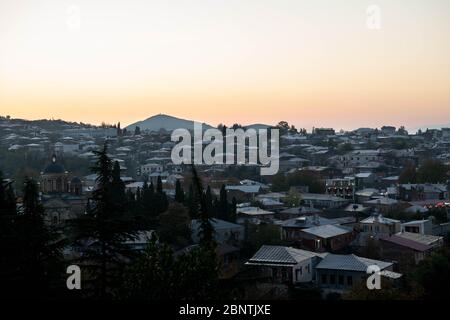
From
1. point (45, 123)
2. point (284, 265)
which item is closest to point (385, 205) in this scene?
point (284, 265)

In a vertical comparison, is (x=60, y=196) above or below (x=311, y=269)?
above

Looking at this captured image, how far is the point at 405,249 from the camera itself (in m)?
18.8

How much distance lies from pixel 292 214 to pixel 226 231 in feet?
22.2

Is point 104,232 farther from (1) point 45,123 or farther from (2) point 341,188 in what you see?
(1) point 45,123

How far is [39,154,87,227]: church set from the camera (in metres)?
26.8

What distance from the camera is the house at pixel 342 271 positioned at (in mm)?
15969

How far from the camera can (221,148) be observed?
213 feet

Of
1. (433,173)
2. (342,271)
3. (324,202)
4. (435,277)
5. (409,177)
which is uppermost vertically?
(433,173)

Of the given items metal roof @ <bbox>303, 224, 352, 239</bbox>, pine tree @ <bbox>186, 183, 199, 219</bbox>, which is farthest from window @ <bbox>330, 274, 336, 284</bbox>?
pine tree @ <bbox>186, 183, 199, 219</bbox>

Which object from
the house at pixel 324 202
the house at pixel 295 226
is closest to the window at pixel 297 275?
the house at pixel 295 226

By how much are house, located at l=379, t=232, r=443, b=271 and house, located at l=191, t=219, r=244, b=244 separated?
17.0 ft
